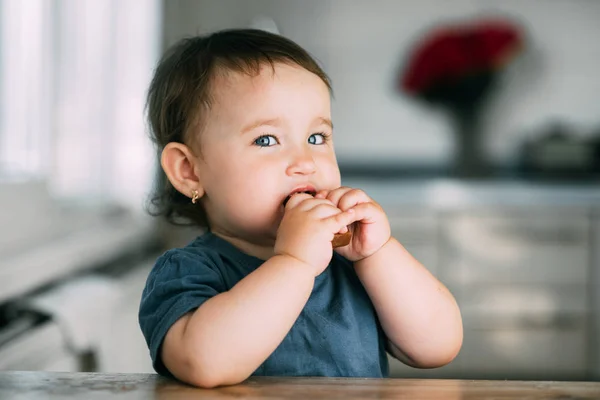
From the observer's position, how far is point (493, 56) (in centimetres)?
386

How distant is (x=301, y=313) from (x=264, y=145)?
0.19m

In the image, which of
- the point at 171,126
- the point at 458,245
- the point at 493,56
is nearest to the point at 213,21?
the point at 493,56

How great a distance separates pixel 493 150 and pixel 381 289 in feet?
10.6

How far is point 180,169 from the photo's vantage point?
0.98 m

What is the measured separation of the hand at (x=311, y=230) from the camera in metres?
0.80

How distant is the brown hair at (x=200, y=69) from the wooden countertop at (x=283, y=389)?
0.36m

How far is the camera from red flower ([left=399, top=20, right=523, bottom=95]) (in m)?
3.81

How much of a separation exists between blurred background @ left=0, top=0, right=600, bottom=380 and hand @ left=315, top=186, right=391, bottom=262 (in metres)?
0.87

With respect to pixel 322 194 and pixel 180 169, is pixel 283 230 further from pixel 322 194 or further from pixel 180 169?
pixel 180 169

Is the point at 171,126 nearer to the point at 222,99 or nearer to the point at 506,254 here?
the point at 222,99

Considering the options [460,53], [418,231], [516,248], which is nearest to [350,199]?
[418,231]

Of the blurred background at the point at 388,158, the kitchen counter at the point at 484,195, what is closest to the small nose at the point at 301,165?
the blurred background at the point at 388,158

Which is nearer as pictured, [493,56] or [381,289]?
[381,289]

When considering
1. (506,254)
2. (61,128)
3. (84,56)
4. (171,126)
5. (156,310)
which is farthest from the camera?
(506,254)
